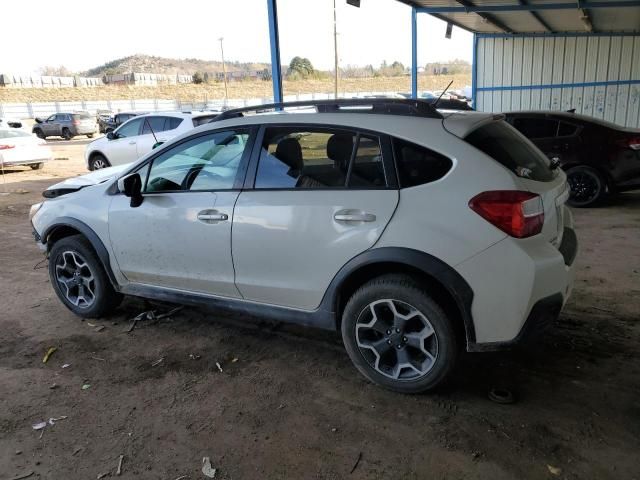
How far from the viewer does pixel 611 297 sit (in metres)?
4.53

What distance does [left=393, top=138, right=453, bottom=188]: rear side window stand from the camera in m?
2.96

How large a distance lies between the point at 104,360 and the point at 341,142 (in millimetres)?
2329

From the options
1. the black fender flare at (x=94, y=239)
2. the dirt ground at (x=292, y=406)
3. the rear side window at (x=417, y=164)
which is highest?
the rear side window at (x=417, y=164)

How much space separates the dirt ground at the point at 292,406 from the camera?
2646 mm

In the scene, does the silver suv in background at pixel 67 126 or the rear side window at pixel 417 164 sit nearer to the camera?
the rear side window at pixel 417 164

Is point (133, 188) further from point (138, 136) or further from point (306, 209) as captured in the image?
point (138, 136)

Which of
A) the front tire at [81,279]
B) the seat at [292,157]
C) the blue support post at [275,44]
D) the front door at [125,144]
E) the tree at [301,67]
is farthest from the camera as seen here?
the tree at [301,67]

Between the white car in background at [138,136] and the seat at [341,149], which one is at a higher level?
the seat at [341,149]

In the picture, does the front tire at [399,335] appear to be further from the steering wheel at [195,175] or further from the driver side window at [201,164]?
the steering wheel at [195,175]

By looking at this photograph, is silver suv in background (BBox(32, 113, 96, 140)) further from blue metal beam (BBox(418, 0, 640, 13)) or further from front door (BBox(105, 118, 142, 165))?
blue metal beam (BBox(418, 0, 640, 13))

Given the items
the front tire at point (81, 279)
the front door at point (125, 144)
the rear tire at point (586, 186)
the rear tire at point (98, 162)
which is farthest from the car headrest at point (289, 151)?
the rear tire at point (98, 162)

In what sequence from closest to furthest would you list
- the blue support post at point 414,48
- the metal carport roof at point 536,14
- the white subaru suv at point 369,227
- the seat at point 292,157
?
the white subaru suv at point 369,227, the seat at point 292,157, the metal carport roof at point 536,14, the blue support post at point 414,48

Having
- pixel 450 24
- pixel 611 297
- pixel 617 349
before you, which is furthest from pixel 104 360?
pixel 450 24

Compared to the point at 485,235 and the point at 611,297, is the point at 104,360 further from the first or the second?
the point at 611,297
